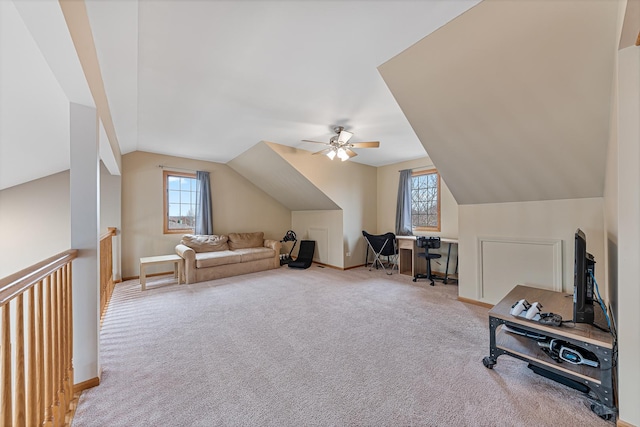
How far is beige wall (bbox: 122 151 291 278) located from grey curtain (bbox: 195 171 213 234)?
21cm

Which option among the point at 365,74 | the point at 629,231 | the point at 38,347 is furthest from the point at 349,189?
the point at 38,347

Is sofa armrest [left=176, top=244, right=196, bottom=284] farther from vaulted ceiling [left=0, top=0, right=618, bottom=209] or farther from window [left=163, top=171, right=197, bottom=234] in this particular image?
vaulted ceiling [left=0, top=0, right=618, bottom=209]

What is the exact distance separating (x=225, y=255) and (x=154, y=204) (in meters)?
1.79

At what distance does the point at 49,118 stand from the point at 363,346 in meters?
3.72

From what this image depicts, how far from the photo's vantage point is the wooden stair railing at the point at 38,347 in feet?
2.97

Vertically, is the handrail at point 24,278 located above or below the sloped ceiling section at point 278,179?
below

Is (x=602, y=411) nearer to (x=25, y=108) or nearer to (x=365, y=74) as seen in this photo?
(x=365, y=74)

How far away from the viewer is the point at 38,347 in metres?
1.26

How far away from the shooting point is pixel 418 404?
159cm

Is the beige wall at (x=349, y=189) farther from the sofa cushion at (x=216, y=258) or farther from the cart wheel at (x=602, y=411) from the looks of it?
the cart wheel at (x=602, y=411)

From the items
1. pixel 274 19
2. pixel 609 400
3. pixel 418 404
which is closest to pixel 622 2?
pixel 274 19

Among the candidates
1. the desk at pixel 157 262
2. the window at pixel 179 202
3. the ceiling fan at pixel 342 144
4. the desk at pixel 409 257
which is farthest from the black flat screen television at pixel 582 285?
the window at pixel 179 202

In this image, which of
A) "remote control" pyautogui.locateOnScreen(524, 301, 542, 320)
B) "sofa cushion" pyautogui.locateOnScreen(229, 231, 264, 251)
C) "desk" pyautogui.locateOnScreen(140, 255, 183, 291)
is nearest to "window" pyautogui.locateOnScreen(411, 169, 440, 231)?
"remote control" pyautogui.locateOnScreen(524, 301, 542, 320)

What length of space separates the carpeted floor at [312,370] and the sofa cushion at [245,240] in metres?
2.27
